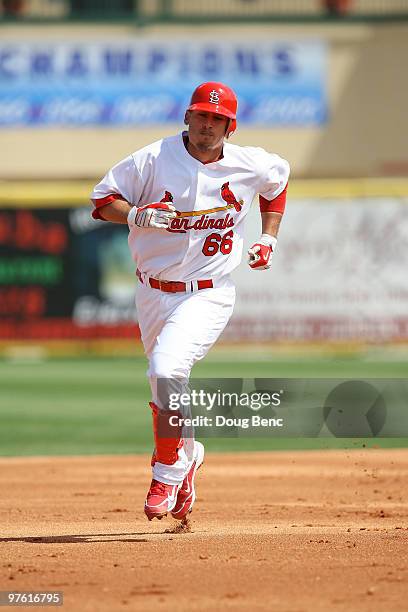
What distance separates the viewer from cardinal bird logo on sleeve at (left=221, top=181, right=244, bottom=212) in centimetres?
580

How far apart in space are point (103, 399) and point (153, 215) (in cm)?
761

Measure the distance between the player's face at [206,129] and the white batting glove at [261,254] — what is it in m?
0.46

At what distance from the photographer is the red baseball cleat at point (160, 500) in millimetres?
5465

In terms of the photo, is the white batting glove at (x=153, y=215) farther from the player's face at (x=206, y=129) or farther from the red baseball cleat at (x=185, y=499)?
the red baseball cleat at (x=185, y=499)

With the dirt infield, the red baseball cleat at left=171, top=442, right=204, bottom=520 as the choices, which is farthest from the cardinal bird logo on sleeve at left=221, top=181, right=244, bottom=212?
the dirt infield

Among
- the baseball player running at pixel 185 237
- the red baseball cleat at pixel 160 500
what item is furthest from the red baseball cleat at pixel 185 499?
the red baseball cleat at pixel 160 500

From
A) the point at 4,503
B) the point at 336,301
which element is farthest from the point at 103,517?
the point at 336,301

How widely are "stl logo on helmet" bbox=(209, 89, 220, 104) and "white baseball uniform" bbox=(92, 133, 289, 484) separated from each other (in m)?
0.27

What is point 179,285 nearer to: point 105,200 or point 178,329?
point 178,329

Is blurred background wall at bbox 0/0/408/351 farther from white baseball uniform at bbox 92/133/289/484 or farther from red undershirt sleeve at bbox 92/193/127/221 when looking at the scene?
red undershirt sleeve at bbox 92/193/127/221

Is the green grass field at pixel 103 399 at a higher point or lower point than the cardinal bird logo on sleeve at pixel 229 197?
lower

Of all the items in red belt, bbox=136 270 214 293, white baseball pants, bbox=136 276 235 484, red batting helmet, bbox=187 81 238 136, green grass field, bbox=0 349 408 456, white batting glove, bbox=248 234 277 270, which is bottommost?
green grass field, bbox=0 349 408 456

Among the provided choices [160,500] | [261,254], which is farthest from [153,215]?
[160,500]

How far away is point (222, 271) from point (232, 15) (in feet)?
63.8
